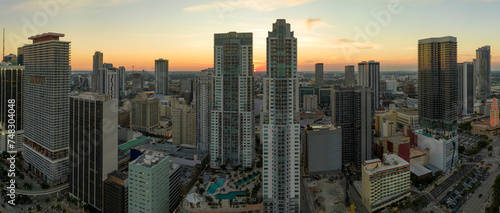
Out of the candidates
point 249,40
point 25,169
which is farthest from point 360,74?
point 25,169

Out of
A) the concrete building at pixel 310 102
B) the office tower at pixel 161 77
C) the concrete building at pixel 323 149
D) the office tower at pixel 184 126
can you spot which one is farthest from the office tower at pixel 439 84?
the office tower at pixel 161 77

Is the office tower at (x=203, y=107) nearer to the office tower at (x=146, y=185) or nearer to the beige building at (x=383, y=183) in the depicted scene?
the office tower at (x=146, y=185)

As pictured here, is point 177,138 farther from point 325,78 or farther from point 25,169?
point 325,78

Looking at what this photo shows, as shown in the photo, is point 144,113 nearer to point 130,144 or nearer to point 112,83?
point 130,144

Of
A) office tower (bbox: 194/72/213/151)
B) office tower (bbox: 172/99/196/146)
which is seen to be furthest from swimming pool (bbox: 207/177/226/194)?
office tower (bbox: 172/99/196/146)

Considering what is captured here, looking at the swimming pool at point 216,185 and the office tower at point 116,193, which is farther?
the swimming pool at point 216,185

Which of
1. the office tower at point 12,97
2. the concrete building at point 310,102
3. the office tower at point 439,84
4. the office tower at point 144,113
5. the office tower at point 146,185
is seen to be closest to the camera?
the office tower at point 146,185

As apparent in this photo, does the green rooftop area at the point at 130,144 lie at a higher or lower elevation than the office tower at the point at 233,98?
lower
